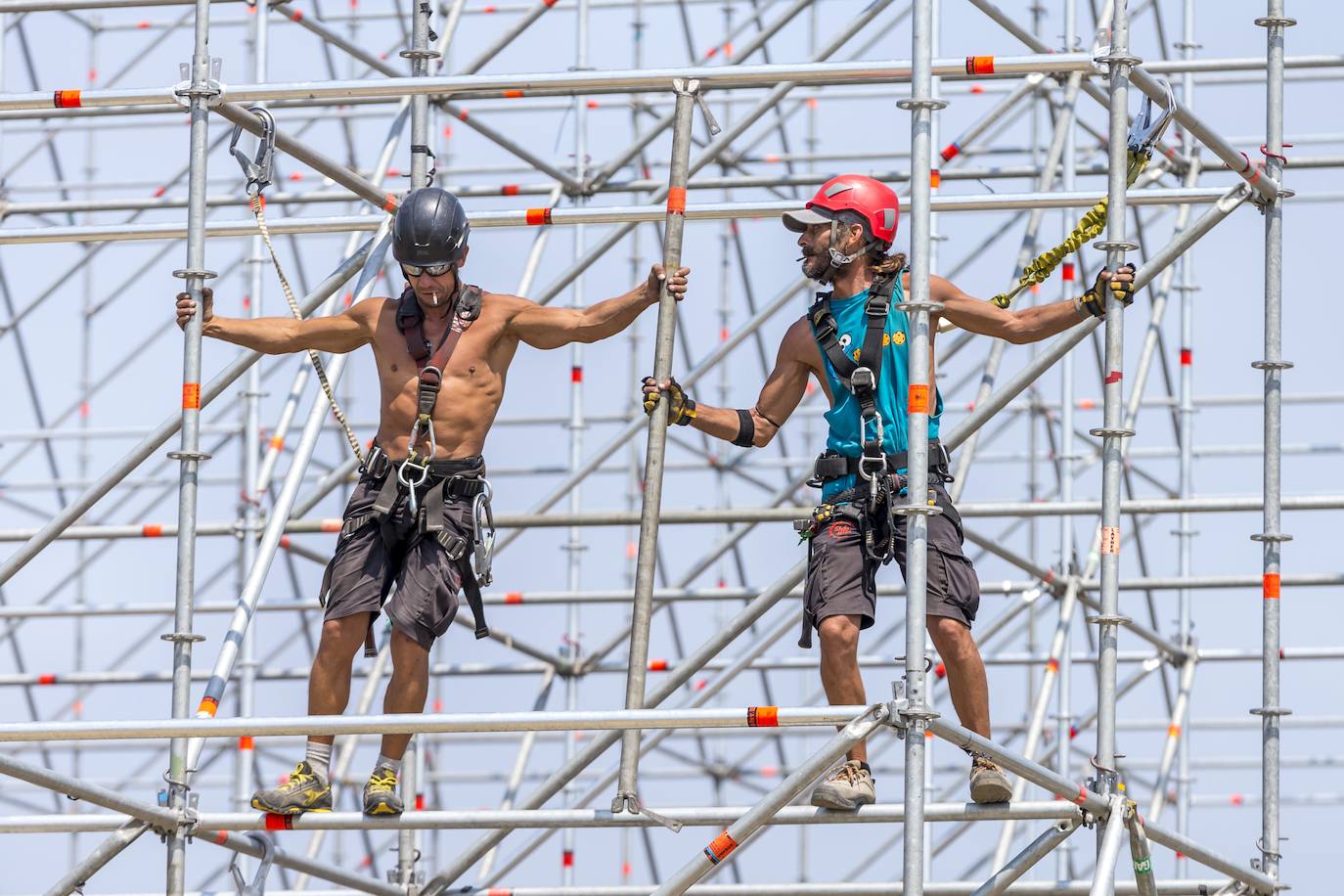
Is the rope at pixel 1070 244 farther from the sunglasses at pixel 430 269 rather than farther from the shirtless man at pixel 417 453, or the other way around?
the sunglasses at pixel 430 269

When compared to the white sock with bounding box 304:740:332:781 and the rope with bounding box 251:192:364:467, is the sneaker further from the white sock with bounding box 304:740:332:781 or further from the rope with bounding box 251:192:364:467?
the rope with bounding box 251:192:364:467

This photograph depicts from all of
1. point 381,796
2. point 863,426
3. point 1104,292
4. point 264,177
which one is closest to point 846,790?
point 863,426

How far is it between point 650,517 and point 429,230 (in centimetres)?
124

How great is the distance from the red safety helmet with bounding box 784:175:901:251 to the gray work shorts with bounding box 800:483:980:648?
0.96 meters

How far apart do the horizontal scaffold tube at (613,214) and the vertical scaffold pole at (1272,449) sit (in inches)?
11.1

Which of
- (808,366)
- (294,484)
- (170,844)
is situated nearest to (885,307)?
(808,366)

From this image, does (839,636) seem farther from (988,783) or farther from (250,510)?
(250,510)

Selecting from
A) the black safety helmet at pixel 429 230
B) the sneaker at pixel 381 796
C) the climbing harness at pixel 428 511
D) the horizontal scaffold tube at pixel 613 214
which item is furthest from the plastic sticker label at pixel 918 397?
the sneaker at pixel 381 796

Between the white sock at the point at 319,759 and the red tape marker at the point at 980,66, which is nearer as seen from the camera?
the white sock at the point at 319,759

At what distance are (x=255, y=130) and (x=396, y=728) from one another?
2.63 metres

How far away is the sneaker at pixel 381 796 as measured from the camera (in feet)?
29.7

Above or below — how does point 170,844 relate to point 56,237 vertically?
below

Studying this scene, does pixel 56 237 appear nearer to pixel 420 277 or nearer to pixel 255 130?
pixel 255 130

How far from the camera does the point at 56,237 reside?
1127cm
